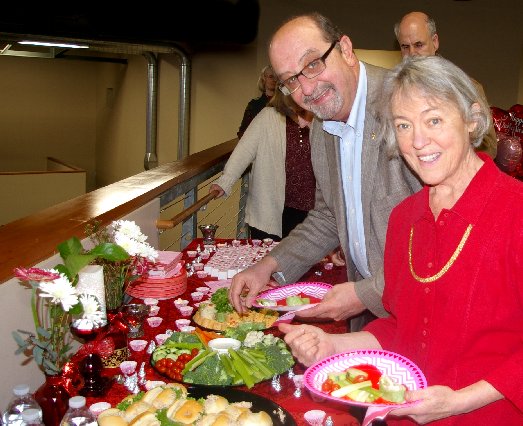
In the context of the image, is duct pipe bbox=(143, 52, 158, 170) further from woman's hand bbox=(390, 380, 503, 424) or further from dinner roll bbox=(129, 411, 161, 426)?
woman's hand bbox=(390, 380, 503, 424)

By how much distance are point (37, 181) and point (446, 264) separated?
10.1 m

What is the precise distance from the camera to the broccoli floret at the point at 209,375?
1.71 metres

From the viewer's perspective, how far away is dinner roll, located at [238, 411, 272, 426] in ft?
4.77

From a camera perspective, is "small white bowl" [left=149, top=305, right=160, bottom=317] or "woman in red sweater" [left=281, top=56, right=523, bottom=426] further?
"small white bowl" [left=149, top=305, right=160, bottom=317]

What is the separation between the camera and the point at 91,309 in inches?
61.9

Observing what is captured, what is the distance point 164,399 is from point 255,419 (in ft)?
0.72

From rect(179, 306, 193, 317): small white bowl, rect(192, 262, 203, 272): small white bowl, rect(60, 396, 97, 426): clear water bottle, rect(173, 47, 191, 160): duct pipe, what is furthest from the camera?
rect(173, 47, 191, 160): duct pipe

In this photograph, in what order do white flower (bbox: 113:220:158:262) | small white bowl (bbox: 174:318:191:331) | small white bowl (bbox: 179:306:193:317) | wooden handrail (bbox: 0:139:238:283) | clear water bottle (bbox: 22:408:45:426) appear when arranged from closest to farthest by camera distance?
clear water bottle (bbox: 22:408:45:426), wooden handrail (bbox: 0:139:238:283), white flower (bbox: 113:220:158:262), small white bowl (bbox: 174:318:191:331), small white bowl (bbox: 179:306:193:317)

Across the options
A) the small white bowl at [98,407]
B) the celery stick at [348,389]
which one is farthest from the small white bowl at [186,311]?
the celery stick at [348,389]

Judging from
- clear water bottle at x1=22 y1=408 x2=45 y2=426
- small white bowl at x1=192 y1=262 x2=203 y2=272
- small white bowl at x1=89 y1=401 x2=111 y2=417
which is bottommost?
small white bowl at x1=192 y1=262 x2=203 y2=272

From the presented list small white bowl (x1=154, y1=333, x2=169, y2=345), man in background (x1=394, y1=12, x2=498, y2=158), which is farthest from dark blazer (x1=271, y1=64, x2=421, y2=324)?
man in background (x1=394, y1=12, x2=498, y2=158)

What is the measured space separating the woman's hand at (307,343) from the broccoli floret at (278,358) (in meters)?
0.10

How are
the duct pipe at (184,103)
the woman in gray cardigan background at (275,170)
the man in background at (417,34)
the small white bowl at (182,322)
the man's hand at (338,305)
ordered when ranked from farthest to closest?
the duct pipe at (184,103) < the woman in gray cardigan background at (275,170) < the man in background at (417,34) < the small white bowl at (182,322) < the man's hand at (338,305)

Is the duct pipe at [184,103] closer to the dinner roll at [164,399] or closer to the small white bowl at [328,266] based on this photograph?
the small white bowl at [328,266]
